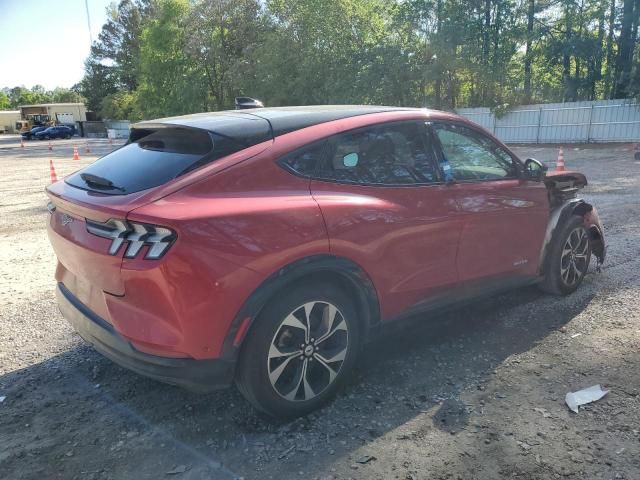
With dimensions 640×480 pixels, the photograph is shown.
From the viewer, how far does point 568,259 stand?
462 centimetres

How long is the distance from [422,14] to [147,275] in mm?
31620

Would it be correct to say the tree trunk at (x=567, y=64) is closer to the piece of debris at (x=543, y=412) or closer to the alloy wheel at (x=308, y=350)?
the piece of debris at (x=543, y=412)

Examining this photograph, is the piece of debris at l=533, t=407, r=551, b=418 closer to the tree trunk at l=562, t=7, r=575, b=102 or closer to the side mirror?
the side mirror

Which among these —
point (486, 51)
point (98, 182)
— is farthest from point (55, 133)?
point (98, 182)

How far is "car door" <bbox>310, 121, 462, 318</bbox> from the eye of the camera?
296 cm

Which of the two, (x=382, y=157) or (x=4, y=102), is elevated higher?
(x=4, y=102)

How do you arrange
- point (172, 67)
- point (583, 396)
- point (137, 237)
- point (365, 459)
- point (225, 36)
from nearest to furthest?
point (137, 237) → point (365, 459) → point (583, 396) → point (225, 36) → point (172, 67)

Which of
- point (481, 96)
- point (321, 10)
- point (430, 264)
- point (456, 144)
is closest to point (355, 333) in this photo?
point (430, 264)

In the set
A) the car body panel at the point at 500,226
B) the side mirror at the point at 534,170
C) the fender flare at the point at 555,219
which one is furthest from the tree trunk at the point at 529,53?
the car body panel at the point at 500,226

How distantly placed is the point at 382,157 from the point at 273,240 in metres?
1.07

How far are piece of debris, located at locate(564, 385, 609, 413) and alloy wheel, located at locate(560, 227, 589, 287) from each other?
5.17 feet

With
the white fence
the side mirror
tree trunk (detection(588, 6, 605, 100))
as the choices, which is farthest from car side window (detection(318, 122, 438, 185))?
tree trunk (detection(588, 6, 605, 100))

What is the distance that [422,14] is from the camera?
30.1m

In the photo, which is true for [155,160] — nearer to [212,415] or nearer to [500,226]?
[212,415]
